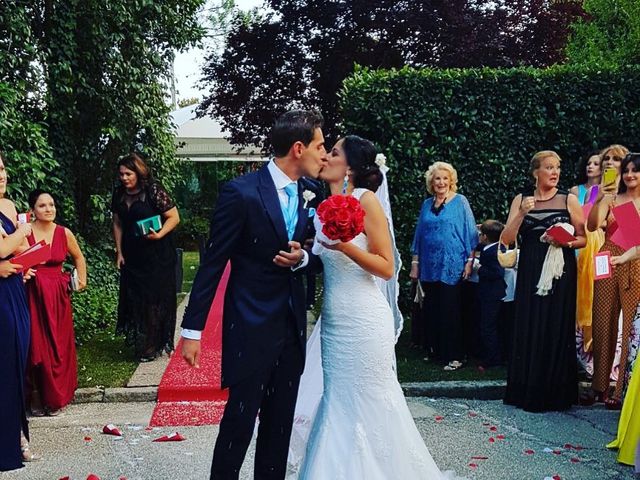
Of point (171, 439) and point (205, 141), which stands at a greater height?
point (205, 141)

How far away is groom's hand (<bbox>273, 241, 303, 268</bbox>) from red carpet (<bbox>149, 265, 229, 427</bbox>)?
324 centimetres

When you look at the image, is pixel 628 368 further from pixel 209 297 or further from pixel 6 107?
pixel 6 107

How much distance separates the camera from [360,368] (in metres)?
4.56

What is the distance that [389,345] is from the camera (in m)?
4.67

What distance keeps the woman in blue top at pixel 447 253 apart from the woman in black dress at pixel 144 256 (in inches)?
110

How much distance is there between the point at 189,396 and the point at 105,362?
5.63ft

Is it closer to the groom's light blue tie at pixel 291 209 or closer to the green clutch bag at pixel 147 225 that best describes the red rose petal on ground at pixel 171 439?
the groom's light blue tie at pixel 291 209

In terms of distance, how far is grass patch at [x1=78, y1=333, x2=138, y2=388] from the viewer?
7.89 m

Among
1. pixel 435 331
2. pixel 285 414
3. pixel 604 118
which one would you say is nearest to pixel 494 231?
pixel 435 331

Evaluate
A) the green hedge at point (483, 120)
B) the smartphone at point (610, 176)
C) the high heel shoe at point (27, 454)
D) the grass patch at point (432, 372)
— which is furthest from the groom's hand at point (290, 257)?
the green hedge at point (483, 120)

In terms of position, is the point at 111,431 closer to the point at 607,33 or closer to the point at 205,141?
the point at 205,141

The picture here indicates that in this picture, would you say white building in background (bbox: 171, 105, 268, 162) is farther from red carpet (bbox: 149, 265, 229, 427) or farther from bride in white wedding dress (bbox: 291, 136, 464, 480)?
bride in white wedding dress (bbox: 291, 136, 464, 480)

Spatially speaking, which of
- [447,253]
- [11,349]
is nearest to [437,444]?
[447,253]

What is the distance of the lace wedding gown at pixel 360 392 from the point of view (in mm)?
4465
